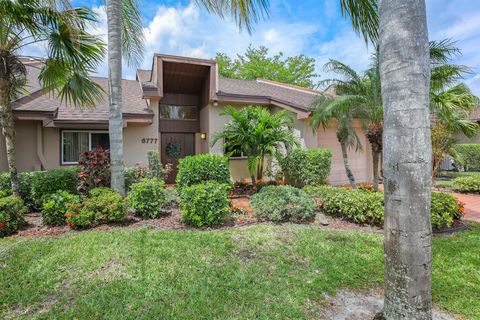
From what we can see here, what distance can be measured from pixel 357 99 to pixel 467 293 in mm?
6067

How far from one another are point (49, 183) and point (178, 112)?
7393 millimetres

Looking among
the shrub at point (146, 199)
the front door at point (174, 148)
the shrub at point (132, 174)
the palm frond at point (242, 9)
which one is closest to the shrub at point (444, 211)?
the palm frond at point (242, 9)

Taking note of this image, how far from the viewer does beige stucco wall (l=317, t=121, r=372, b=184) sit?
11562mm

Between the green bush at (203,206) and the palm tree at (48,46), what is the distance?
4.57 metres

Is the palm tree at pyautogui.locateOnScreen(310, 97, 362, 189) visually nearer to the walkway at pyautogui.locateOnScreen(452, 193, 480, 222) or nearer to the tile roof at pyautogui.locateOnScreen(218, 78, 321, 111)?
the walkway at pyautogui.locateOnScreen(452, 193, 480, 222)

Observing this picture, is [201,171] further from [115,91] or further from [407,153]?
[407,153]

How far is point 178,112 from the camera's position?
13.4 meters

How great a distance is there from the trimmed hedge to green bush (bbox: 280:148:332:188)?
227cm

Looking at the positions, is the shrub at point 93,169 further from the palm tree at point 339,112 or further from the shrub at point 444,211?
the shrub at point 444,211

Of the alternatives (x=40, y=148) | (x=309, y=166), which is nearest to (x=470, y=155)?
(x=309, y=166)

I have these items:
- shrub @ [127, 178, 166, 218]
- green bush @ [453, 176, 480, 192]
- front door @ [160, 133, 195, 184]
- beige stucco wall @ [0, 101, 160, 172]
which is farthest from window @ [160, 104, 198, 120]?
green bush @ [453, 176, 480, 192]

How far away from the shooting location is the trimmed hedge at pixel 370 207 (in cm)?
582

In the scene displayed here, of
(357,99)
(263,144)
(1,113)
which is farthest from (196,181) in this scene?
(357,99)

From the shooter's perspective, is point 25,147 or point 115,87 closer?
point 115,87
